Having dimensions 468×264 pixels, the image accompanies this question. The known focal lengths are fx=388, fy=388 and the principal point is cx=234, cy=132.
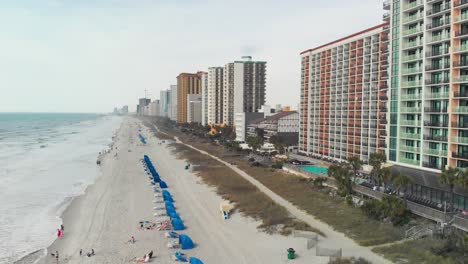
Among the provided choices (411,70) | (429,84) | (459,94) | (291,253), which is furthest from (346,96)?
(291,253)

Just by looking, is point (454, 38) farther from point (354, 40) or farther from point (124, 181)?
point (124, 181)

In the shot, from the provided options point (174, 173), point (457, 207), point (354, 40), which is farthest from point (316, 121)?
point (457, 207)

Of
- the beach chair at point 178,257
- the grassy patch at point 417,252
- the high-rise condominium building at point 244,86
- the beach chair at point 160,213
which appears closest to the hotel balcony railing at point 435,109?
the grassy patch at point 417,252

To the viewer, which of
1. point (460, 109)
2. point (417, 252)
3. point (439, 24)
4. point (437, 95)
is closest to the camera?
point (417, 252)

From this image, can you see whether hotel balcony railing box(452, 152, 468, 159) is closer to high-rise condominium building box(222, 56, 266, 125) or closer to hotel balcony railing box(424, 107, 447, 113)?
hotel balcony railing box(424, 107, 447, 113)

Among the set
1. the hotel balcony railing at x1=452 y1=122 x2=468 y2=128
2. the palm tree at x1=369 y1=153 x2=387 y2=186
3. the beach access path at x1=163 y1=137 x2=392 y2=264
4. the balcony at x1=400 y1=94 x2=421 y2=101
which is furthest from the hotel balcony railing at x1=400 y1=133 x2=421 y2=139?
the beach access path at x1=163 y1=137 x2=392 y2=264

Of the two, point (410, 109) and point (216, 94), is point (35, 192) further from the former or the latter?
point (216, 94)
